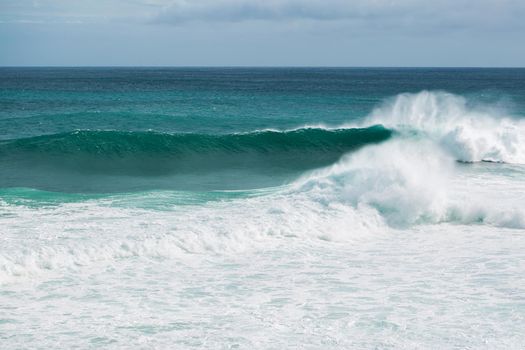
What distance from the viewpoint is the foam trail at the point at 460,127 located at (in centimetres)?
1891

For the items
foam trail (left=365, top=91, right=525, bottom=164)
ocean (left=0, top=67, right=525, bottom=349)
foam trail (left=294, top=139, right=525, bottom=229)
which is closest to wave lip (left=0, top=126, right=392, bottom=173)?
ocean (left=0, top=67, right=525, bottom=349)

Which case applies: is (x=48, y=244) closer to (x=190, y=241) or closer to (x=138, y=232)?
(x=138, y=232)

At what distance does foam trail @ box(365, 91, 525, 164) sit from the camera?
1891 centimetres

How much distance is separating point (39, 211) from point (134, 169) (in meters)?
7.10

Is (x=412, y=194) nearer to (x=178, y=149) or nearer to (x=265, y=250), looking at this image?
(x=265, y=250)

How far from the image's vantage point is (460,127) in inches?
790

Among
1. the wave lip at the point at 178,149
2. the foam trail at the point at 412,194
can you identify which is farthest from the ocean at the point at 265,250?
the wave lip at the point at 178,149

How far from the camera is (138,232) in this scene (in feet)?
32.3

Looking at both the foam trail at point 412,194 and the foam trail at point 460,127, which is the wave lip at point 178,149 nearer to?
the foam trail at point 460,127

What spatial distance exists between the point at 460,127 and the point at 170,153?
960 cm

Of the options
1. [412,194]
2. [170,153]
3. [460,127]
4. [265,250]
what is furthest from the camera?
[170,153]

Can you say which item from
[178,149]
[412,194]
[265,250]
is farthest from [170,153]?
[265,250]

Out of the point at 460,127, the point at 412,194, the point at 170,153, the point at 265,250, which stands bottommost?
the point at 265,250

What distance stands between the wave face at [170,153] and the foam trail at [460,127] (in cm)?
Answer: 148
